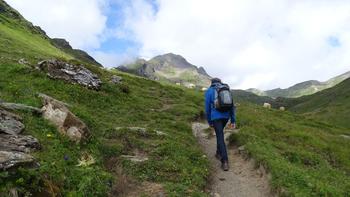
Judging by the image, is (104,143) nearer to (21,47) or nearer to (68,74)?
(68,74)

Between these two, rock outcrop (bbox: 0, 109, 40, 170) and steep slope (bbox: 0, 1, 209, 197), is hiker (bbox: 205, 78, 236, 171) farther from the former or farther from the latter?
rock outcrop (bbox: 0, 109, 40, 170)

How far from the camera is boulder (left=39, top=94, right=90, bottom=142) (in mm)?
15695

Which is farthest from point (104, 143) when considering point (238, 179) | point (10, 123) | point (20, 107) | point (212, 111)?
point (238, 179)

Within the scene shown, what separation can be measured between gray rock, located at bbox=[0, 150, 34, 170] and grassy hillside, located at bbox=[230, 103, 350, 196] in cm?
880

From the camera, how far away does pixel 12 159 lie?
1102cm

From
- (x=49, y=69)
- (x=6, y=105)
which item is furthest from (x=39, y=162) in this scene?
(x=49, y=69)

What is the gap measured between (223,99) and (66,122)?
261 inches

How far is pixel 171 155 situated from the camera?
17781mm

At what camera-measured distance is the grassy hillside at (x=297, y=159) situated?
50.7 feet

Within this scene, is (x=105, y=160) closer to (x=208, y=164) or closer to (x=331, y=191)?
(x=208, y=164)

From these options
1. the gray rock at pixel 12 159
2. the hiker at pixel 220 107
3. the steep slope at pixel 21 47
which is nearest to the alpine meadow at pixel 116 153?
the gray rock at pixel 12 159

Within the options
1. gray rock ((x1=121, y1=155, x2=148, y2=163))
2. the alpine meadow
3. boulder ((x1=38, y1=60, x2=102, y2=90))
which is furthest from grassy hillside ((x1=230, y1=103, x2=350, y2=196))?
boulder ((x1=38, y1=60, x2=102, y2=90))

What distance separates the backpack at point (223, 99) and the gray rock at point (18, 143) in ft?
26.0

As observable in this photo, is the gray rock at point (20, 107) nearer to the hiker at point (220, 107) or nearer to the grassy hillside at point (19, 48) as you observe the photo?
the hiker at point (220, 107)
